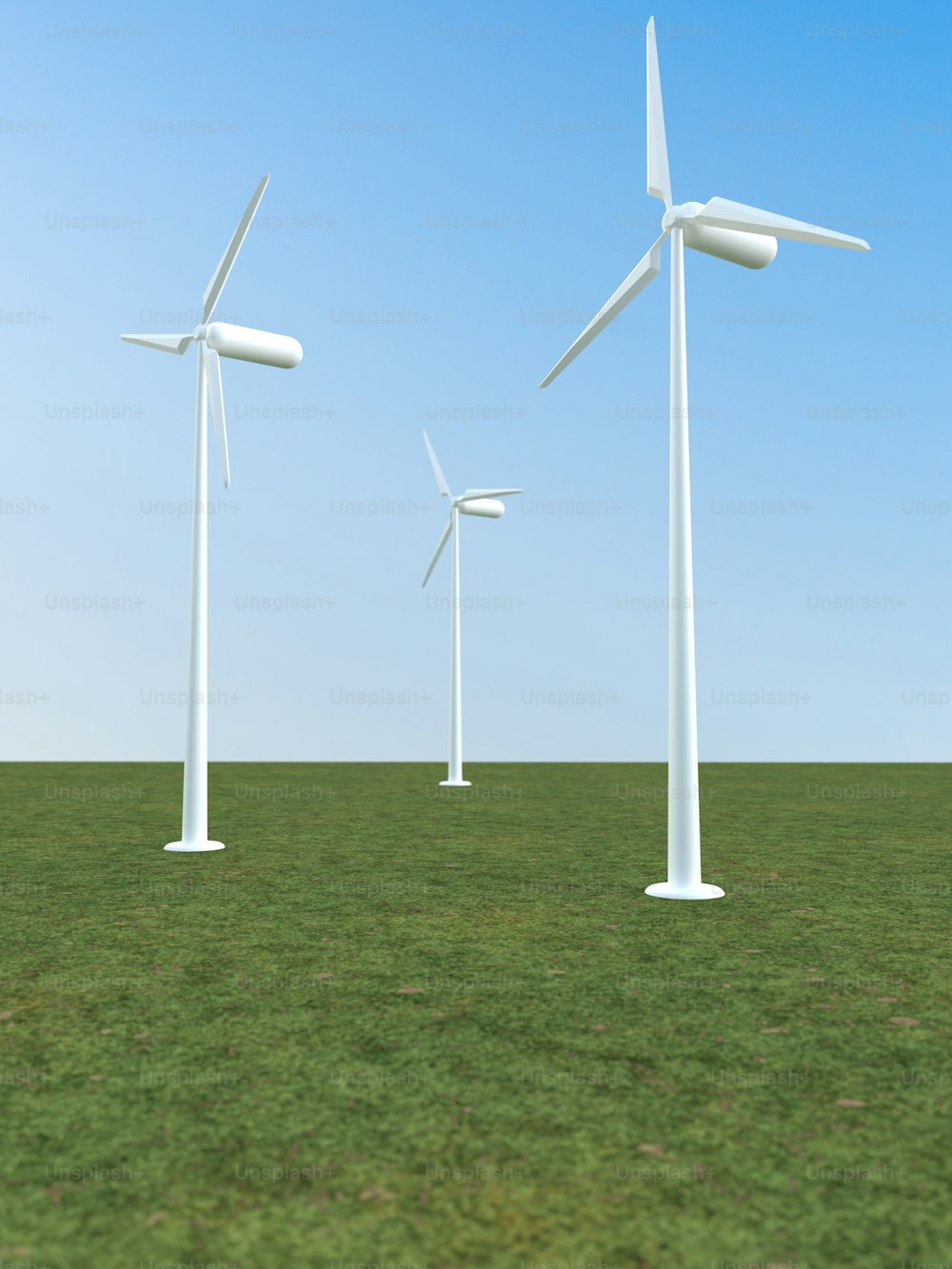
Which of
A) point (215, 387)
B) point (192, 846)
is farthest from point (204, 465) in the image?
point (192, 846)

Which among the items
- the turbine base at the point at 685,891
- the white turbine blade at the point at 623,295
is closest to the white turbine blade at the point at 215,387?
the white turbine blade at the point at 623,295

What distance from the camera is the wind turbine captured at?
91.4ft

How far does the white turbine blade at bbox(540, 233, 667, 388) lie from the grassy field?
735cm

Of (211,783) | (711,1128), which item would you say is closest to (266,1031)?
(711,1128)

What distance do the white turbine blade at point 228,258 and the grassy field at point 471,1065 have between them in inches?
371

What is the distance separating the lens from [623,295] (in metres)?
13.9

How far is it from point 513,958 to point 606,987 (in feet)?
3.90

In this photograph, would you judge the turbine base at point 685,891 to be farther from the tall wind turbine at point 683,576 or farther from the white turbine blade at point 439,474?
the white turbine blade at point 439,474

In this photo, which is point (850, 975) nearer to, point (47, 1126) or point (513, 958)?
point (513, 958)

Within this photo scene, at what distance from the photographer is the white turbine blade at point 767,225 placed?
12.4 metres

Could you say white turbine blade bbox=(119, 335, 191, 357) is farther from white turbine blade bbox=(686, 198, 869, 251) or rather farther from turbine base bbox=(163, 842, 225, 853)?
white turbine blade bbox=(686, 198, 869, 251)

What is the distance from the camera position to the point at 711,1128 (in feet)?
18.0

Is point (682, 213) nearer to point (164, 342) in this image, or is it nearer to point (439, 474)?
point (164, 342)

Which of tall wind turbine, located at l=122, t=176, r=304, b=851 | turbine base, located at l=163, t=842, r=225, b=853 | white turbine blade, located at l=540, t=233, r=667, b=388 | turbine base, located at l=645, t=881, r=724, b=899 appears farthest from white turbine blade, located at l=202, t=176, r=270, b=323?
turbine base, located at l=645, t=881, r=724, b=899
